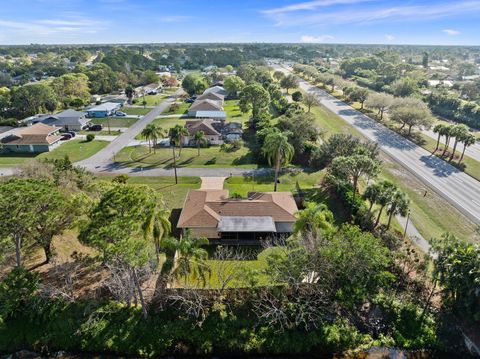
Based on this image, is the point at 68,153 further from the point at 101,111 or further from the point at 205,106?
the point at 205,106

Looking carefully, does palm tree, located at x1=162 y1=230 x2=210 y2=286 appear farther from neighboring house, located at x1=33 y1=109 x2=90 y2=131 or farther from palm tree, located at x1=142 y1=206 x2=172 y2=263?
neighboring house, located at x1=33 y1=109 x2=90 y2=131

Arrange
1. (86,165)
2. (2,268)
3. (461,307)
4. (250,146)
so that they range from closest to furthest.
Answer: (461,307) < (2,268) < (86,165) < (250,146)

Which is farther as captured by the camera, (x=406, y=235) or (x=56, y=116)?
(x=56, y=116)

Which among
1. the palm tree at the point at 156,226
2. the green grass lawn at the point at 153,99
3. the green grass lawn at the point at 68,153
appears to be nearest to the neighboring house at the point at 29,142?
the green grass lawn at the point at 68,153

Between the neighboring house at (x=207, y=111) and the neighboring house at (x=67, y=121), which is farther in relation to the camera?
the neighboring house at (x=207, y=111)

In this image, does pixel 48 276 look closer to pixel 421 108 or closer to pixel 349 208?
pixel 349 208

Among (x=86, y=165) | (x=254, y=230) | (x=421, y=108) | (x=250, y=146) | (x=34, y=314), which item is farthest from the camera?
(x=421, y=108)

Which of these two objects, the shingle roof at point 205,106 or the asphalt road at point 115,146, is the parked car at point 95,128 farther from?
the shingle roof at point 205,106

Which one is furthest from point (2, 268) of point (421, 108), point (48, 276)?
point (421, 108)
